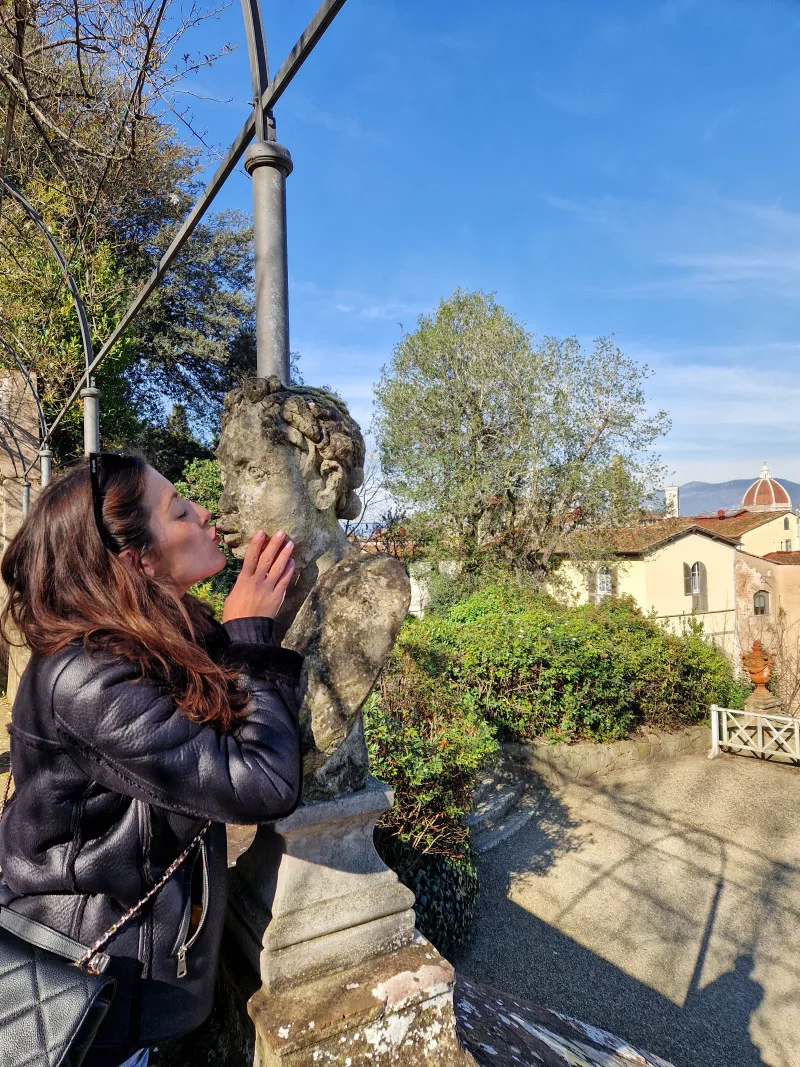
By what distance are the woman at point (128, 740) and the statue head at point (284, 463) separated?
0.31 meters

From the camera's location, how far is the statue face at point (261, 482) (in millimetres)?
1526

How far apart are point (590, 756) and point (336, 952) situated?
279 inches

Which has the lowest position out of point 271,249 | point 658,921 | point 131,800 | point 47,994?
point 658,921

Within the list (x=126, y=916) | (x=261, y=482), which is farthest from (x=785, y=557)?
(x=126, y=916)

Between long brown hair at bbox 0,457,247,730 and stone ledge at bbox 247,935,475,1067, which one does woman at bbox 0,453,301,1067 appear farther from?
stone ledge at bbox 247,935,475,1067

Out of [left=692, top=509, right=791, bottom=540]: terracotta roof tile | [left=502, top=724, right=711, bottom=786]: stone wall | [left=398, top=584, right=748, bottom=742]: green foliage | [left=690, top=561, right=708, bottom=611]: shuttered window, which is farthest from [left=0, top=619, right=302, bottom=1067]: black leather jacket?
[left=692, top=509, right=791, bottom=540]: terracotta roof tile

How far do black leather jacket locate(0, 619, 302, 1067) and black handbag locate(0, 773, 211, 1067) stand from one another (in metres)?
0.04

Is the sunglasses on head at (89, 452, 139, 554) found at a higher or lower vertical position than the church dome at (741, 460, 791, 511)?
lower

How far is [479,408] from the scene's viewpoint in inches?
607

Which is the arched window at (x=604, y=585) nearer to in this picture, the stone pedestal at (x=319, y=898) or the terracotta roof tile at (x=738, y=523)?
the terracotta roof tile at (x=738, y=523)

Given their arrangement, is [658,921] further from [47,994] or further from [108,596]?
[108,596]

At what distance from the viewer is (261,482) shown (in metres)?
1.53

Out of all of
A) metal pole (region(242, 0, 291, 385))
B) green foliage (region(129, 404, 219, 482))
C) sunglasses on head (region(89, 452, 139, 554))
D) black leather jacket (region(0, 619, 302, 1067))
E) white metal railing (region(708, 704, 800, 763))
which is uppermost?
green foliage (region(129, 404, 219, 482))

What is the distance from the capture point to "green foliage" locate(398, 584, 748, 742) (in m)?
7.83
